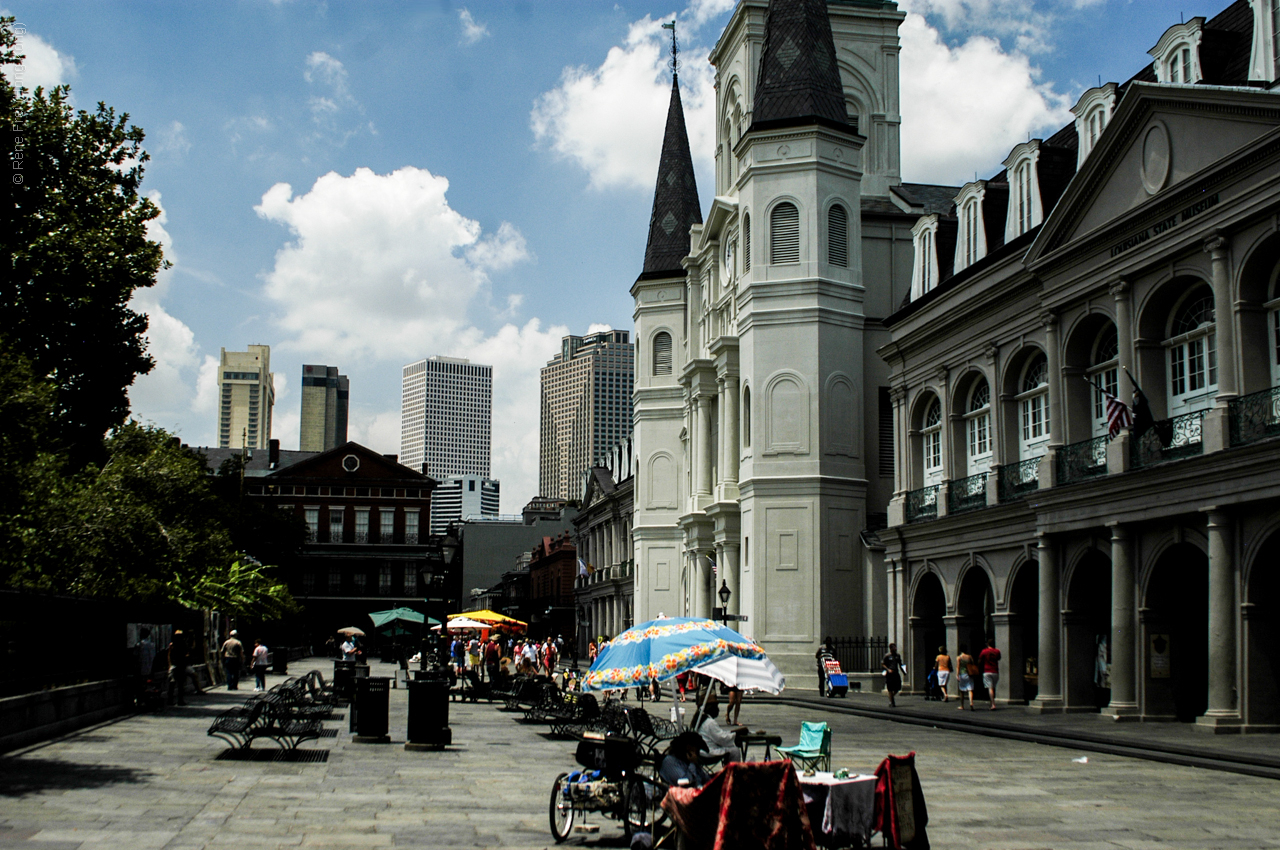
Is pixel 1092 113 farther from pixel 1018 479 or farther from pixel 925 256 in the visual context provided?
pixel 925 256

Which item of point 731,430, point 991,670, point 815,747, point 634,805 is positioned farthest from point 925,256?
point 634,805

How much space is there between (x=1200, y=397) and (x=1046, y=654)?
6.92 meters

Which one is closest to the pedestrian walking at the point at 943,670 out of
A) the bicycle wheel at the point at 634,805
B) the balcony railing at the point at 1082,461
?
the balcony railing at the point at 1082,461

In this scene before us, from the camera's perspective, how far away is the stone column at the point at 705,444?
5091 centimetres

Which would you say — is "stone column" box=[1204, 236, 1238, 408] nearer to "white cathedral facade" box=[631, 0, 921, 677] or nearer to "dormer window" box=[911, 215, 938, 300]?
"dormer window" box=[911, 215, 938, 300]

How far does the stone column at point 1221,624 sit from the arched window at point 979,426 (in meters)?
10.9

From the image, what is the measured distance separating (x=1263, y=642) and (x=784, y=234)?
24225 millimetres

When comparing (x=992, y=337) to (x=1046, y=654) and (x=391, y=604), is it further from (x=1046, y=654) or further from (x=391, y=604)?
(x=391, y=604)

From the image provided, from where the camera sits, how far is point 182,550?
27203 millimetres

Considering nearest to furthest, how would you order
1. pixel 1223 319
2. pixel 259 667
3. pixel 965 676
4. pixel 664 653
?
pixel 664 653 → pixel 1223 319 → pixel 965 676 → pixel 259 667

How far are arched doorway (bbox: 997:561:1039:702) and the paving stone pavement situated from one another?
28.5 ft

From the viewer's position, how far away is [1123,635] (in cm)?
2430

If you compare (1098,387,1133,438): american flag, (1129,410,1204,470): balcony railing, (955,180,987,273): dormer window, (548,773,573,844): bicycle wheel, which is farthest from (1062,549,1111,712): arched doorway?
(548,773,573,844): bicycle wheel

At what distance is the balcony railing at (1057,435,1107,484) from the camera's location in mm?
26223
